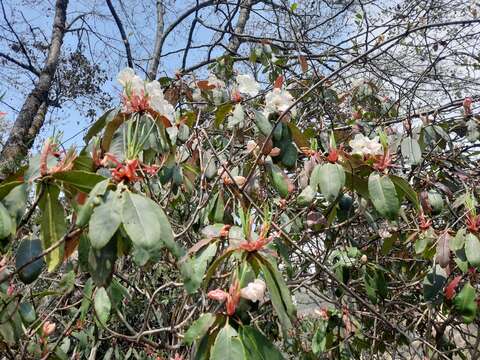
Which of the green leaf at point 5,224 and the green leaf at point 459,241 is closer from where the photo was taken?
the green leaf at point 5,224

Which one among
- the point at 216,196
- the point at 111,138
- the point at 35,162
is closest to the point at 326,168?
the point at 216,196

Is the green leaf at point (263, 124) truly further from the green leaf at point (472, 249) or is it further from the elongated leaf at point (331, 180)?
the green leaf at point (472, 249)

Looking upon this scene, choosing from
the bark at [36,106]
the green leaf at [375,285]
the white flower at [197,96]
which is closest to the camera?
the green leaf at [375,285]

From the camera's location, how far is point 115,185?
0.88 metres

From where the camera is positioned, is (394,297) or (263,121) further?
(394,297)

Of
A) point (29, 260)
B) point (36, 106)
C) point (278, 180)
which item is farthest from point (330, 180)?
point (36, 106)

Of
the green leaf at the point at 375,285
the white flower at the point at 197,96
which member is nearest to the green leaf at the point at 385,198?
the green leaf at the point at 375,285

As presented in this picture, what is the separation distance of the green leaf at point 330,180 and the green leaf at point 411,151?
495 millimetres

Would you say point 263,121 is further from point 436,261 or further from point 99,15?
point 99,15

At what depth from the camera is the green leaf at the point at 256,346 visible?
2.71ft

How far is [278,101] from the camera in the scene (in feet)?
4.73

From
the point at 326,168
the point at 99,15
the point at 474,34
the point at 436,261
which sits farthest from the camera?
the point at 99,15

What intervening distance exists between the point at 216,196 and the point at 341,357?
1164 mm

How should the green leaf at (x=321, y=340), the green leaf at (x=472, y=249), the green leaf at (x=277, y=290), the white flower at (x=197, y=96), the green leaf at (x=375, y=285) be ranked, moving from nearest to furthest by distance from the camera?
the green leaf at (x=277, y=290), the green leaf at (x=472, y=249), the green leaf at (x=375, y=285), the green leaf at (x=321, y=340), the white flower at (x=197, y=96)
